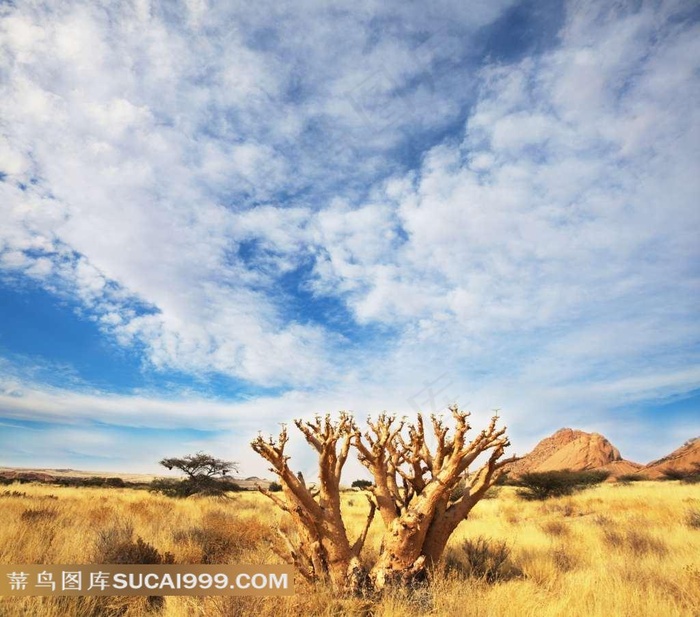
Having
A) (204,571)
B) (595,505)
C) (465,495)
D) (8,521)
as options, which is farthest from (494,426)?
(595,505)

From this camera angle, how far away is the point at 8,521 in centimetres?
1005

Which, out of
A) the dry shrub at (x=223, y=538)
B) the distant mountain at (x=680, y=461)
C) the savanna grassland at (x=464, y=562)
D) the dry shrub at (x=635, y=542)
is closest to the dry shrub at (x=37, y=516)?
the savanna grassland at (x=464, y=562)

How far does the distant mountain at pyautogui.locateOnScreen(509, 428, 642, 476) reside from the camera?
86375 mm

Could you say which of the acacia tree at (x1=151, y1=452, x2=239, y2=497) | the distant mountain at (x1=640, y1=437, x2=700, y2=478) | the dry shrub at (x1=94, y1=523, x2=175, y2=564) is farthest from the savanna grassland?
the distant mountain at (x1=640, y1=437, x2=700, y2=478)

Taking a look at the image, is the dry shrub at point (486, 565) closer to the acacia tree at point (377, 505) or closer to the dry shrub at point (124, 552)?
the acacia tree at point (377, 505)

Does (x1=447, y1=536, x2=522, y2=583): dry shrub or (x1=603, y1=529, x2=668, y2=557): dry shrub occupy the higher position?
(x1=447, y1=536, x2=522, y2=583): dry shrub

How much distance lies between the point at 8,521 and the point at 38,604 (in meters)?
6.75

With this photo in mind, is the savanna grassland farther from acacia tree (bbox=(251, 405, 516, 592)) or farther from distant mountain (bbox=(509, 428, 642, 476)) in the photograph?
distant mountain (bbox=(509, 428, 642, 476))

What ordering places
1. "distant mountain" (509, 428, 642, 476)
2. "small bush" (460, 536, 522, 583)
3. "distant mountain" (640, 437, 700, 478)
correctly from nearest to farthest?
"small bush" (460, 536, 522, 583) < "distant mountain" (640, 437, 700, 478) < "distant mountain" (509, 428, 642, 476)

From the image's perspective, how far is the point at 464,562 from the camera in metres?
8.88

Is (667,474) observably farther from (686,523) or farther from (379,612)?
(379,612)

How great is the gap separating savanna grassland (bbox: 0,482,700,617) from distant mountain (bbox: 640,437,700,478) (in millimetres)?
59964

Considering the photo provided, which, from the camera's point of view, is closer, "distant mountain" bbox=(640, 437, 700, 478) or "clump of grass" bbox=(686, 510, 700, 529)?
"clump of grass" bbox=(686, 510, 700, 529)

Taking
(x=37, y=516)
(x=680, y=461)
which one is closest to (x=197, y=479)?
(x=37, y=516)
